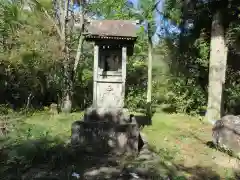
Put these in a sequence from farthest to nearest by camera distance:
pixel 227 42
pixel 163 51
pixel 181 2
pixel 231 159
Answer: pixel 163 51
pixel 181 2
pixel 227 42
pixel 231 159

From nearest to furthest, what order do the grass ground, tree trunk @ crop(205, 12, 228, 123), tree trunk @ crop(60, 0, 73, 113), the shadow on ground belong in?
the shadow on ground
the grass ground
tree trunk @ crop(205, 12, 228, 123)
tree trunk @ crop(60, 0, 73, 113)

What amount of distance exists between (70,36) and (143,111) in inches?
265

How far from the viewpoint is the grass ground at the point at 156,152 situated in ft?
20.9

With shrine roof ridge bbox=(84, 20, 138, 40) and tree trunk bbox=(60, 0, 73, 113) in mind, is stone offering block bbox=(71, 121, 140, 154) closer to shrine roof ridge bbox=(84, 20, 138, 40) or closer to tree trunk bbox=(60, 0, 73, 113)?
shrine roof ridge bbox=(84, 20, 138, 40)

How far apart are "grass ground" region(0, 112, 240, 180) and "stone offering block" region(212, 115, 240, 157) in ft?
0.98

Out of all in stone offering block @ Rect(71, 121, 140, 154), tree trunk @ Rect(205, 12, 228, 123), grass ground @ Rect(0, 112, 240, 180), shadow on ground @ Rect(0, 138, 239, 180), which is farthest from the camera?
tree trunk @ Rect(205, 12, 228, 123)

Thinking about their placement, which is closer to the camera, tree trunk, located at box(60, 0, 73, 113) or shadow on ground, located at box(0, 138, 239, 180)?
shadow on ground, located at box(0, 138, 239, 180)

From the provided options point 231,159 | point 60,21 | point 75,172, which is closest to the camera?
point 75,172

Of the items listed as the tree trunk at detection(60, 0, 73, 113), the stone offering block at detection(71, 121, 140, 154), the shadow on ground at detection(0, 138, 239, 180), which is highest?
the tree trunk at detection(60, 0, 73, 113)

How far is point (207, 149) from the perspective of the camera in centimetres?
880

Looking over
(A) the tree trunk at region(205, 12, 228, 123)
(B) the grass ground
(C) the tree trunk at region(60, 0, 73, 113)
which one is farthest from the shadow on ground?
(C) the tree trunk at region(60, 0, 73, 113)

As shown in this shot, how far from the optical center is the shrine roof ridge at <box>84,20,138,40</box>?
8.70 meters

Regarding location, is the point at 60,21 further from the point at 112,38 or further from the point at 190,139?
the point at 190,139

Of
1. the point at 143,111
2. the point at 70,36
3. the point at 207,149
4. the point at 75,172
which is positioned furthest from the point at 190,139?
the point at 70,36
